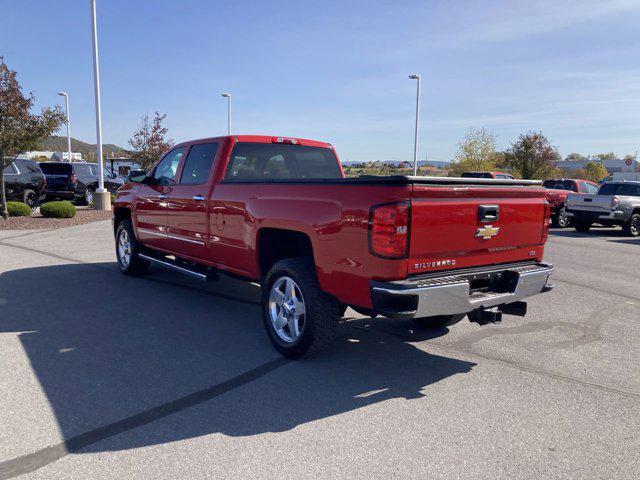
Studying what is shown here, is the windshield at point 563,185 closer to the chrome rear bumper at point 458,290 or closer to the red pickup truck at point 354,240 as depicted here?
the red pickup truck at point 354,240

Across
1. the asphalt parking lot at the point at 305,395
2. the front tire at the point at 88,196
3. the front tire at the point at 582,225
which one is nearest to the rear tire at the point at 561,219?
the front tire at the point at 582,225

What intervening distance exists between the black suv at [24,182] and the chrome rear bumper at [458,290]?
17.2 m

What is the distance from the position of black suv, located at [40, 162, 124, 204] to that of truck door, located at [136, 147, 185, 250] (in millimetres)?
14967

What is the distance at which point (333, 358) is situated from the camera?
4.70 m

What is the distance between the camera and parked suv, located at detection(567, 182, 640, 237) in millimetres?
16500

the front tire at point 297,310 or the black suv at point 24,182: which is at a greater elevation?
the black suv at point 24,182

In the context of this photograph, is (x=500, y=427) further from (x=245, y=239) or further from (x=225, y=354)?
(x=245, y=239)

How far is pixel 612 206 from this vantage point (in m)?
16.5

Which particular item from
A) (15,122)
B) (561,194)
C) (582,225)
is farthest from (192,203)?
(561,194)

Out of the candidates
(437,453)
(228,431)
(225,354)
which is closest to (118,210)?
(225,354)

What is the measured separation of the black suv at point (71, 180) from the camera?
20.5 metres

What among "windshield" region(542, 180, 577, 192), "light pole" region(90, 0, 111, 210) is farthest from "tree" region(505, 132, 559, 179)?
"light pole" region(90, 0, 111, 210)

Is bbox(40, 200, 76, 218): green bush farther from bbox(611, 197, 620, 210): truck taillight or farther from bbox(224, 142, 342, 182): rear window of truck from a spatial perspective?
bbox(611, 197, 620, 210): truck taillight

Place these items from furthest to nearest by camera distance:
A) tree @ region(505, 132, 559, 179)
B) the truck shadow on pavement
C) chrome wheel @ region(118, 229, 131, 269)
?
tree @ region(505, 132, 559, 179), chrome wheel @ region(118, 229, 131, 269), the truck shadow on pavement
